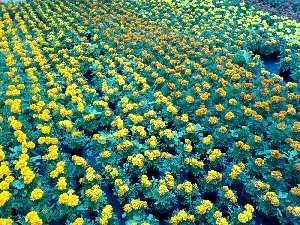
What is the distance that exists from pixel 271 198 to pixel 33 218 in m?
2.83

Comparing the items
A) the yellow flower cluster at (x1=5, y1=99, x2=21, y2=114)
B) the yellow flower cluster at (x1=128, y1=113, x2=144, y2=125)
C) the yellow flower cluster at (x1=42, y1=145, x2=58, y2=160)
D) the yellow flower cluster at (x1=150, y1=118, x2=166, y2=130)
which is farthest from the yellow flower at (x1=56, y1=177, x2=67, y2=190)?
the yellow flower cluster at (x1=5, y1=99, x2=21, y2=114)

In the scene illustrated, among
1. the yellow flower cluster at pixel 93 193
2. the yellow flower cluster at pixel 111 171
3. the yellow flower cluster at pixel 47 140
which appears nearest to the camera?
the yellow flower cluster at pixel 93 193

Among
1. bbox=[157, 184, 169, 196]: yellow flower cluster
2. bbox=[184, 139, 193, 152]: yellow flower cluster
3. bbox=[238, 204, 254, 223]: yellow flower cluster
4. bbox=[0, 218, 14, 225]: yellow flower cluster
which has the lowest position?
bbox=[0, 218, 14, 225]: yellow flower cluster

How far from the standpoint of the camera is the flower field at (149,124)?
177 inches

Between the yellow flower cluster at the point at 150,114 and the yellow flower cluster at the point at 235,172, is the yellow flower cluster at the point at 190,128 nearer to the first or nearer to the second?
the yellow flower cluster at the point at 150,114

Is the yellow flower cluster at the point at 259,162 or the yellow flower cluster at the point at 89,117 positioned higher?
the yellow flower cluster at the point at 259,162

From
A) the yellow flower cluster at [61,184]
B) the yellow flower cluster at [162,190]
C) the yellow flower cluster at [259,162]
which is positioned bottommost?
the yellow flower cluster at [61,184]

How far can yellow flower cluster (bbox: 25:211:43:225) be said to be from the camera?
3979mm

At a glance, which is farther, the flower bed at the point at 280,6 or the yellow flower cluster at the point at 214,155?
the flower bed at the point at 280,6

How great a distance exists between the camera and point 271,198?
4.34 metres

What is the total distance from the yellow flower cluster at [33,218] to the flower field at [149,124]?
0.4 inches

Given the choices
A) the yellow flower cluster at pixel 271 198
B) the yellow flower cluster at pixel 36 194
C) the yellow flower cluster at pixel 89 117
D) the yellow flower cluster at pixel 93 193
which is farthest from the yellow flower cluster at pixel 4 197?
the yellow flower cluster at pixel 271 198

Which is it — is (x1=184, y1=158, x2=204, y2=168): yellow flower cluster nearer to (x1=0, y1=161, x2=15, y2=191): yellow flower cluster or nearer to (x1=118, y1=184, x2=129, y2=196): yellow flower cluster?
(x1=118, y1=184, x2=129, y2=196): yellow flower cluster

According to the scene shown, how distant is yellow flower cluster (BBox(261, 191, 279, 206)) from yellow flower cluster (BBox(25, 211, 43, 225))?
270 cm
